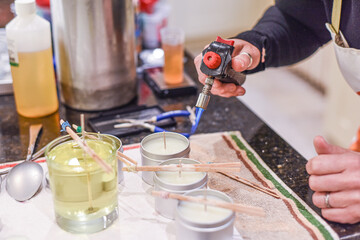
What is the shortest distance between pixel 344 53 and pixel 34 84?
84cm

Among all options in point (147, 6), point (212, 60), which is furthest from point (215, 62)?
point (147, 6)

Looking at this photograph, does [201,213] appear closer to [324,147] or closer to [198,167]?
[198,167]

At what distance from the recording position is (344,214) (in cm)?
81

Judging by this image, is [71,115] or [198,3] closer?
[71,115]

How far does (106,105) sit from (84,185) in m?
0.54

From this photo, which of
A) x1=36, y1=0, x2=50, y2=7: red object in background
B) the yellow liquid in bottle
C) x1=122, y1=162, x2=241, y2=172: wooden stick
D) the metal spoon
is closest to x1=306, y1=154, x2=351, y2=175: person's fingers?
x1=122, y1=162, x2=241, y2=172: wooden stick

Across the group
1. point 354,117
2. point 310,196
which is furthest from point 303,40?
point 354,117

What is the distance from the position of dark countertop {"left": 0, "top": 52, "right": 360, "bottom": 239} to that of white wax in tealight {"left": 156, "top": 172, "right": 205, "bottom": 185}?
24 centimetres

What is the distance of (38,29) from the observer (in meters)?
1.12

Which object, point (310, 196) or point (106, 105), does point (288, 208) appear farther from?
point (106, 105)

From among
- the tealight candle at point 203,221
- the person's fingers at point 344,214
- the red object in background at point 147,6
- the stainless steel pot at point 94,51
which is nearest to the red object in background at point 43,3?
the stainless steel pot at point 94,51

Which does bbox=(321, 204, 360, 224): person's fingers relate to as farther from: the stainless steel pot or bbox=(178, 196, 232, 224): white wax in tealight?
the stainless steel pot

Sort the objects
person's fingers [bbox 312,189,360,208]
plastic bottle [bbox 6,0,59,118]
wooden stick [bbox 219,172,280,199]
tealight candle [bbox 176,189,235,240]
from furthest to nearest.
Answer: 1. plastic bottle [bbox 6,0,59,118]
2. wooden stick [bbox 219,172,280,199]
3. person's fingers [bbox 312,189,360,208]
4. tealight candle [bbox 176,189,235,240]

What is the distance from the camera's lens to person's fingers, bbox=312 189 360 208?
801 millimetres
